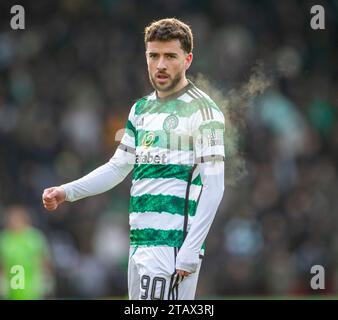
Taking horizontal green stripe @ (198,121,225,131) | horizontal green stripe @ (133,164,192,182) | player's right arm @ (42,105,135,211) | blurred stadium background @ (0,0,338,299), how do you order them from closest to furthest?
horizontal green stripe @ (198,121,225,131) → horizontal green stripe @ (133,164,192,182) → player's right arm @ (42,105,135,211) → blurred stadium background @ (0,0,338,299)

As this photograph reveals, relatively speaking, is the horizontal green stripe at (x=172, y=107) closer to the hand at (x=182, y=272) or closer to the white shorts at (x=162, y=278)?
the white shorts at (x=162, y=278)

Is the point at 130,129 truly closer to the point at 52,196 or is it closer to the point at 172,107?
the point at 172,107

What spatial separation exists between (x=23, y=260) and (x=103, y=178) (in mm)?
5836

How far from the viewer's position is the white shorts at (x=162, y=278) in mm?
6551

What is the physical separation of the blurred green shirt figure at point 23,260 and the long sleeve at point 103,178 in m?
5.50

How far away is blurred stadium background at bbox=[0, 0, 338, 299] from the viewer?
14039 millimetres

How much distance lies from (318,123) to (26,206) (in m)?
4.46

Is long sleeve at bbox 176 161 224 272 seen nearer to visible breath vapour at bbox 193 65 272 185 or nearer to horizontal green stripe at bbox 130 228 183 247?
horizontal green stripe at bbox 130 228 183 247

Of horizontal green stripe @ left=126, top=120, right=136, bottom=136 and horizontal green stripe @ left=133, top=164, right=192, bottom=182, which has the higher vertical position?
horizontal green stripe @ left=126, top=120, right=136, bottom=136

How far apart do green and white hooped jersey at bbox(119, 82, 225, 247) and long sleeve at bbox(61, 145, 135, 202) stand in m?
0.32

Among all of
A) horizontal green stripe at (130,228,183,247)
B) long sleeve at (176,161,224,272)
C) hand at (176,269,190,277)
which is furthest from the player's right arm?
hand at (176,269,190,277)

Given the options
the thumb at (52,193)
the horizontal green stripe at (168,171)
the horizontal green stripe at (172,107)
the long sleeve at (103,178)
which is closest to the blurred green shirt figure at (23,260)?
the long sleeve at (103,178)

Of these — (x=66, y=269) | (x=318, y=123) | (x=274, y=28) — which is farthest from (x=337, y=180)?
(x=66, y=269)

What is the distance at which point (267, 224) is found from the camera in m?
14.6
